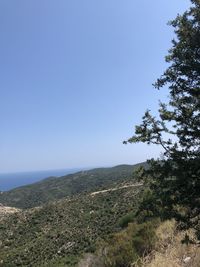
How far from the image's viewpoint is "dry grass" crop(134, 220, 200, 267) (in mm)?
8832

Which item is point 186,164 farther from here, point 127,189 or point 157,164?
point 127,189


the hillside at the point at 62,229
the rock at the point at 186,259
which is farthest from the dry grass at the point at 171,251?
the hillside at the point at 62,229

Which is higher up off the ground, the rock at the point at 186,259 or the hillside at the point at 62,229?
the rock at the point at 186,259

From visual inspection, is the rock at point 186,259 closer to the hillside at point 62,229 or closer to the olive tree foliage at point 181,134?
the olive tree foliage at point 181,134

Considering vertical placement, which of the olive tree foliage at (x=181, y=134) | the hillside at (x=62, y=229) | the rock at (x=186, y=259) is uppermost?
the olive tree foliage at (x=181, y=134)

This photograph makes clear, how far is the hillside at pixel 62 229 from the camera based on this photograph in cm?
4019

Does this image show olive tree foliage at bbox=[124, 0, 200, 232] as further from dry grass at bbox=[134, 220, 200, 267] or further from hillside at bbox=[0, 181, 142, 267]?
hillside at bbox=[0, 181, 142, 267]

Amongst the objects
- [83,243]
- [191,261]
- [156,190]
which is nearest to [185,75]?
[156,190]

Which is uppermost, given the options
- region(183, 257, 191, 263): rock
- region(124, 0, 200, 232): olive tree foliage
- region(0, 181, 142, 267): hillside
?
region(124, 0, 200, 232): olive tree foliage

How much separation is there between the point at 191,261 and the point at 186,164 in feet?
7.17

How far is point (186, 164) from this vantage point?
8.75 metres

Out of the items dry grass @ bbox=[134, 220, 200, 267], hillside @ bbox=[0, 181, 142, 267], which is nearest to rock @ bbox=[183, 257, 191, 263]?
dry grass @ bbox=[134, 220, 200, 267]

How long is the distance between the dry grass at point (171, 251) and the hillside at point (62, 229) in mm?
21217

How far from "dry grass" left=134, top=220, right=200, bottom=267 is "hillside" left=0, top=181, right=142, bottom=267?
21217 mm
